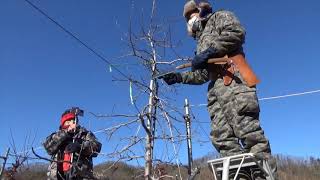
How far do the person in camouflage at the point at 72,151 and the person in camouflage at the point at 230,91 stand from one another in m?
1.97

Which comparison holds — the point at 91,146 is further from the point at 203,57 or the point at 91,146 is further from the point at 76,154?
the point at 203,57

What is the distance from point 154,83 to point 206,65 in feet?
4.54

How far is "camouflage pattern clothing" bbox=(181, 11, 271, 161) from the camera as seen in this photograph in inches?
138

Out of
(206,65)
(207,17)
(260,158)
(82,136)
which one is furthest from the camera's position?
(82,136)

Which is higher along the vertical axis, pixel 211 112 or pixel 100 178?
pixel 211 112

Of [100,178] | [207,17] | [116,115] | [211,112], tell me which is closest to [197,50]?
[207,17]

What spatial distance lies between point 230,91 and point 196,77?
0.75 metres

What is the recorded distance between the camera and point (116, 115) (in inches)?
196

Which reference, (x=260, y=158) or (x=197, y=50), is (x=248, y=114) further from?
(x=197, y=50)

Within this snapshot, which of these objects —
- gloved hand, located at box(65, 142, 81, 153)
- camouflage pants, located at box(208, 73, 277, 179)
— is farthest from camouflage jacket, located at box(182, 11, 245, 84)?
gloved hand, located at box(65, 142, 81, 153)

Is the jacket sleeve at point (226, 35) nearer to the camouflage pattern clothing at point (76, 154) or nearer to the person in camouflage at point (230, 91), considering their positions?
the person in camouflage at point (230, 91)

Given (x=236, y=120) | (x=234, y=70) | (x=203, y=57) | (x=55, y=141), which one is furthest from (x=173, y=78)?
(x=55, y=141)

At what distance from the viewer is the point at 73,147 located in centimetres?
527

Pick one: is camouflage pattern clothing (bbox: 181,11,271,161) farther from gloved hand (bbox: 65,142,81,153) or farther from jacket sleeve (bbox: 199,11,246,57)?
gloved hand (bbox: 65,142,81,153)
